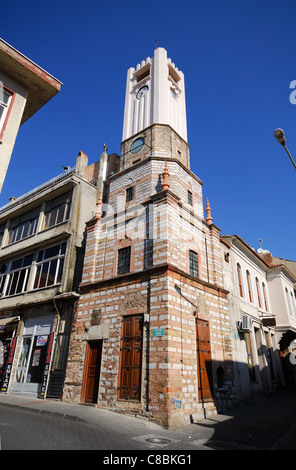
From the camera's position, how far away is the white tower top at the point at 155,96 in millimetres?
18156

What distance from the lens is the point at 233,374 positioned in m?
13.5

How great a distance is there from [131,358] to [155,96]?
15.5 meters

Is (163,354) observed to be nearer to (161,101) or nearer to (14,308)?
(14,308)

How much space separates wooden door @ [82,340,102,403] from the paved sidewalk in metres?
0.56

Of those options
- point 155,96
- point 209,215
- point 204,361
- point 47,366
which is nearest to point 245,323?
point 204,361

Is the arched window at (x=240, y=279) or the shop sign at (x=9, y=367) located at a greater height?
the arched window at (x=240, y=279)

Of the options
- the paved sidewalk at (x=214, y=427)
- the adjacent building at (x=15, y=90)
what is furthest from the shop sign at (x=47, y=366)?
the adjacent building at (x=15, y=90)

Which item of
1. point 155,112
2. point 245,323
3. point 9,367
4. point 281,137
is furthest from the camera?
point 155,112

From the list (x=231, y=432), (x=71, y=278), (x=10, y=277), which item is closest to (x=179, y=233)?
(x=71, y=278)

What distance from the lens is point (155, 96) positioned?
60.7ft

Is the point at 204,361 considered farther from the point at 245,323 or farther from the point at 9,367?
the point at 9,367

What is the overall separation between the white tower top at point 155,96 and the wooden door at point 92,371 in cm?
1260

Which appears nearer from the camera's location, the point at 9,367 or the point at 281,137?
the point at 281,137

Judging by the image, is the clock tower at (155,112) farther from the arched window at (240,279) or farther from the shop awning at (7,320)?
the shop awning at (7,320)
